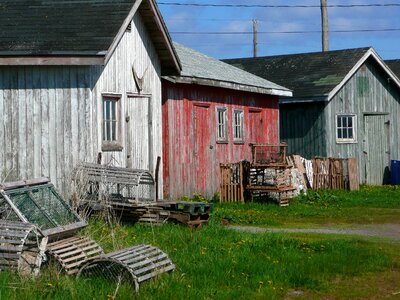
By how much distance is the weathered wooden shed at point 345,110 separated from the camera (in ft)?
102

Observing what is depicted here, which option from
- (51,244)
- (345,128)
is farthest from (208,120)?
(51,244)

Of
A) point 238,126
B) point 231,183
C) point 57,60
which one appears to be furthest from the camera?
point 238,126

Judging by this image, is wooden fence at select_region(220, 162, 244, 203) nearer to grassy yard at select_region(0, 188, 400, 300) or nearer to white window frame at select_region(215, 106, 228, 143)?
white window frame at select_region(215, 106, 228, 143)

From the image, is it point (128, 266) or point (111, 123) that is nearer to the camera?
point (128, 266)

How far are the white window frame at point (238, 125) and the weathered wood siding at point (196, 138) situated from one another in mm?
159

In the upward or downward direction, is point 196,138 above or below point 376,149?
above

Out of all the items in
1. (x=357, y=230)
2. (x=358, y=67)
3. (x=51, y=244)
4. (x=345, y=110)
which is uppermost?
(x=358, y=67)

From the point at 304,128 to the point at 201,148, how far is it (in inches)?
346

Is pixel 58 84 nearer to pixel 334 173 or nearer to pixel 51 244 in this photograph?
pixel 51 244

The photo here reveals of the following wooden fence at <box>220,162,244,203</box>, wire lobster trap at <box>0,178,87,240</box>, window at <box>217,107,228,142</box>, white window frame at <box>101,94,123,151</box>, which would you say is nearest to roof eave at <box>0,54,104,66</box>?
white window frame at <box>101,94,123,151</box>

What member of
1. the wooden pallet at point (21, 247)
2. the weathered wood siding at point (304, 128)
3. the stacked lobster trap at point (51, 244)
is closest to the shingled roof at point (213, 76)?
the weathered wood siding at point (304, 128)

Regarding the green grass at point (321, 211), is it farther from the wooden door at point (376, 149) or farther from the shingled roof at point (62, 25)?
the wooden door at point (376, 149)

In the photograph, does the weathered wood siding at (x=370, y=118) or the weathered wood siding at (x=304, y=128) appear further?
the weathered wood siding at (x=370, y=118)

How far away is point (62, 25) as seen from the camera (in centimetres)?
1686
